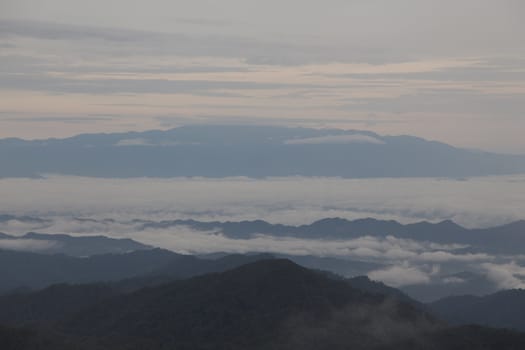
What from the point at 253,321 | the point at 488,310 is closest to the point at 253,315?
the point at 253,321

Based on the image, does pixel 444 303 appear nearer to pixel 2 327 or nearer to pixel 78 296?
pixel 78 296

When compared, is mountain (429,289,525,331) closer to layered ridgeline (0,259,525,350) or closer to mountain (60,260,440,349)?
mountain (60,260,440,349)

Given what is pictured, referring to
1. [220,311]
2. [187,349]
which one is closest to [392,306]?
[220,311]

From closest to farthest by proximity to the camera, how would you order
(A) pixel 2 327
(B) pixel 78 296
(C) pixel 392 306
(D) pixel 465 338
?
(A) pixel 2 327
(D) pixel 465 338
(C) pixel 392 306
(B) pixel 78 296

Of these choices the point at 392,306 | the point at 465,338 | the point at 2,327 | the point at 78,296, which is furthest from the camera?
the point at 78,296

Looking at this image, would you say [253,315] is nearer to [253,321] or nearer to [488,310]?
[253,321]

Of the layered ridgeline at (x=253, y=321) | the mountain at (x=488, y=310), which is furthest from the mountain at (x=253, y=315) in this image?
the mountain at (x=488, y=310)
